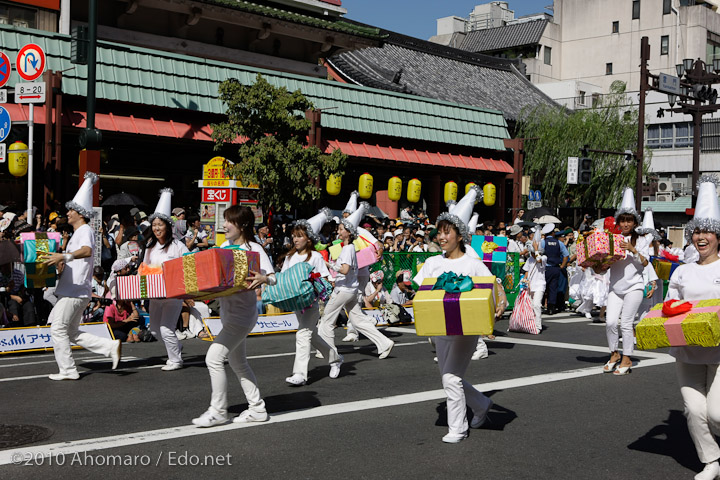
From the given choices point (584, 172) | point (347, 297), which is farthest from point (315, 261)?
point (584, 172)

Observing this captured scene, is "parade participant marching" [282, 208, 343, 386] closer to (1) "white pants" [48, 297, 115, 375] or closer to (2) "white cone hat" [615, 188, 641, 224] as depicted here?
(1) "white pants" [48, 297, 115, 375]

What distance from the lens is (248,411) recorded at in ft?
23.9

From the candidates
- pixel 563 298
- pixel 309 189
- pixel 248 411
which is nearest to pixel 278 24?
pixel 309 189

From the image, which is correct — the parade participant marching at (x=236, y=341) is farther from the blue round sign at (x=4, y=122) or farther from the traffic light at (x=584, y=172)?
the traffic light at (x=584, y=172)

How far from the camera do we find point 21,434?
6828 millimetres

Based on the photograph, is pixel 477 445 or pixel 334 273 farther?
pixel 334 273

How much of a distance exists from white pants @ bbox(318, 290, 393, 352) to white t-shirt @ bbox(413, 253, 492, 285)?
3035mm

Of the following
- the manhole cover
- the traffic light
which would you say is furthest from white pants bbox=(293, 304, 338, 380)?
the traffic light

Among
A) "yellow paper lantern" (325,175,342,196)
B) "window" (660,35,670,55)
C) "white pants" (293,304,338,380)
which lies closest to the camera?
"white pants" (293,304,338,380)

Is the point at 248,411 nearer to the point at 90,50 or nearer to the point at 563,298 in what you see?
the point at 90,50

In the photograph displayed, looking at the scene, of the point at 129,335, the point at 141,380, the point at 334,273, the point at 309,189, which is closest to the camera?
the point at 141,380

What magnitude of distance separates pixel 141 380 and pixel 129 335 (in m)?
4.12

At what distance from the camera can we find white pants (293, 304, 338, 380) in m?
9.28

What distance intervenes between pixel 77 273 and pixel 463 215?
4.57m
